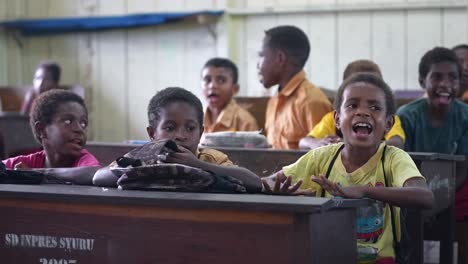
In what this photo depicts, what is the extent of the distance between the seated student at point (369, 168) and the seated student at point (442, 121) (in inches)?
52.7

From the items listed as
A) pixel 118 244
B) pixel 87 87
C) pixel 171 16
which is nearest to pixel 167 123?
pixel 118 244

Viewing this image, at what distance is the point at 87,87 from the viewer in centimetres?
864

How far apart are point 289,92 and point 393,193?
2467mm

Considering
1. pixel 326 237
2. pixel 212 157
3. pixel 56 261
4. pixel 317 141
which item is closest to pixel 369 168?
pixel 212 157

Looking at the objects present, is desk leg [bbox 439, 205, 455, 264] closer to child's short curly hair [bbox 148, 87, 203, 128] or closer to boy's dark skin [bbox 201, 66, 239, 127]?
child's short curly hair [bbox 148, 87, 203, 128]

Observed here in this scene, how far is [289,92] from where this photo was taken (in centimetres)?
526

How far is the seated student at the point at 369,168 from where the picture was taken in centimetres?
288

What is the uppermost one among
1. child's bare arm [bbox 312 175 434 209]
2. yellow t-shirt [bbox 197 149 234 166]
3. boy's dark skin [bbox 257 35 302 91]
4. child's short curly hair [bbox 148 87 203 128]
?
boy's dark skin [bbox 257 35 302 91]

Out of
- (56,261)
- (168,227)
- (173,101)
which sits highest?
(173,101)

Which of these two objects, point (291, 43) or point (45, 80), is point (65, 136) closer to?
point (291, 43)

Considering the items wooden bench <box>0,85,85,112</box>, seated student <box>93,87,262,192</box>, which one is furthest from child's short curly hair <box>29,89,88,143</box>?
wooden bench <box>0,85,85,112</box>

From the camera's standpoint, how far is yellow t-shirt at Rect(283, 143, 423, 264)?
118 inches

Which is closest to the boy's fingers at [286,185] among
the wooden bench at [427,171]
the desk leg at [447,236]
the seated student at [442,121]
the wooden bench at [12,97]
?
the wooden bench at [427,171]

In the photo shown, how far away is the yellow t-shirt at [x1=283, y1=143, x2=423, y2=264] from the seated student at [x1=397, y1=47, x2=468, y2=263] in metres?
1.43
